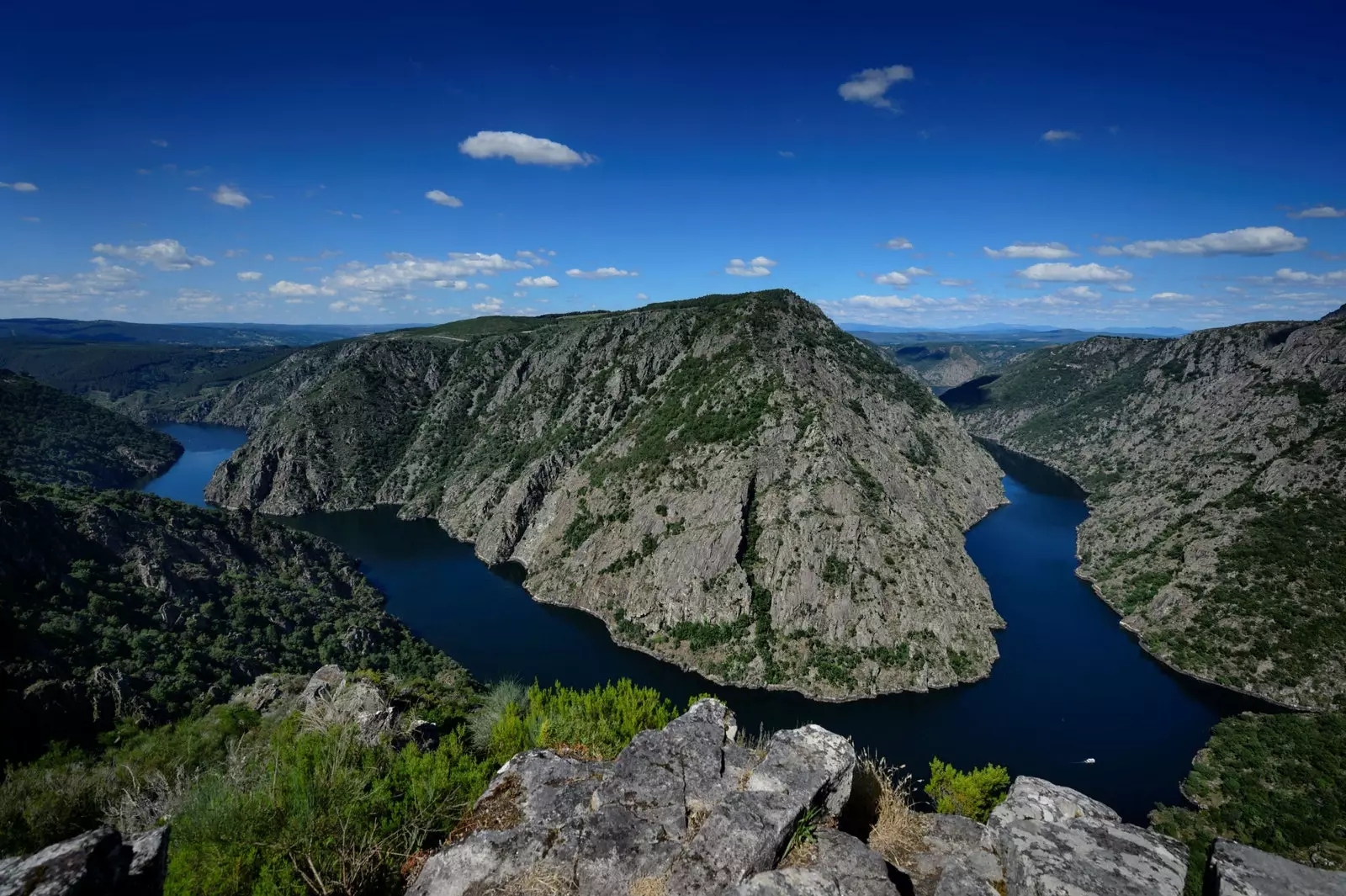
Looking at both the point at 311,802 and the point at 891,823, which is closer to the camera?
the point at 311,802

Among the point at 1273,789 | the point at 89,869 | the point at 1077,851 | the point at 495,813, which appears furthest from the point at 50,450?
the point at 1273,789

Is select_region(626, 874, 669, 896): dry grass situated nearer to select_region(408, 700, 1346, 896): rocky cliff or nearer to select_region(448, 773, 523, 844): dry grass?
select_region(408, 700, 1346, 896): rocky cliff

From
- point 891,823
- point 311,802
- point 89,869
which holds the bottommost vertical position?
point 891,823

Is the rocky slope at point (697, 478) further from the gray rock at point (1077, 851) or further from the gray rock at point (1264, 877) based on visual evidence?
the gray rock at point (1264, 877)

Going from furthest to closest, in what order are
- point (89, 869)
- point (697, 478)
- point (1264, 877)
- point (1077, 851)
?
point (697, 478)
point (1077, 851)
point (89, 869)
point (1264, 877)

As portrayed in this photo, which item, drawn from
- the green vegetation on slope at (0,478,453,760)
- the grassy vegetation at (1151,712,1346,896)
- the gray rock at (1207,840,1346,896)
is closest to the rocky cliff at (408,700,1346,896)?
the gray rock at (1207,840,1346,896)

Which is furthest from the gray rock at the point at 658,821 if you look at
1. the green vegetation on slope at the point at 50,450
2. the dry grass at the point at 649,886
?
the green vegetation on slope at the point at 50,450

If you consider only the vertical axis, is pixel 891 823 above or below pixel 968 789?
above

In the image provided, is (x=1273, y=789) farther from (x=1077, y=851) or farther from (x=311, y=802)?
(x=311, y=802)
